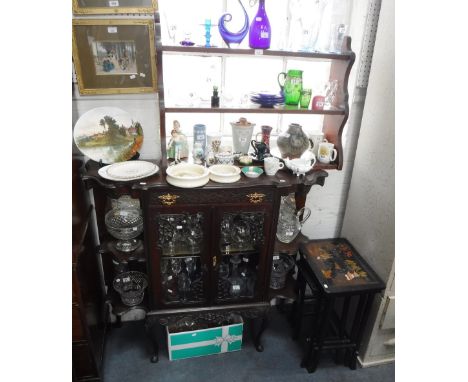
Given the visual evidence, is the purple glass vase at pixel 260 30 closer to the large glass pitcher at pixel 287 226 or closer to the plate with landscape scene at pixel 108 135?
the plate with landscape scene at pixel 108 135

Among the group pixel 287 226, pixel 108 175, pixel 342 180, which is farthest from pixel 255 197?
pixel 342 180

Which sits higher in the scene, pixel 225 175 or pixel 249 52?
pixel 249 52

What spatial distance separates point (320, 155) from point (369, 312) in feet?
3.16

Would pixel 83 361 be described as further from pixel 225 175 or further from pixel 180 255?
pixel 225 175

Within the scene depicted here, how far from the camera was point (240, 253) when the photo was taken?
1906 millimetres

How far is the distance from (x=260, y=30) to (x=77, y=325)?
1.75 m

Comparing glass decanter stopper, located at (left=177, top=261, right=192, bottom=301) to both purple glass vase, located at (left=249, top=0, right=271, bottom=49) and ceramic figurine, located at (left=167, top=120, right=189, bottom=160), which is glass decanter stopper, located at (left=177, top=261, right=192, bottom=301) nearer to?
ceramic figurine, located at (left=167, top=120, right=189, bottom=160)

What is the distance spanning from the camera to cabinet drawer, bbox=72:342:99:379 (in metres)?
1.73

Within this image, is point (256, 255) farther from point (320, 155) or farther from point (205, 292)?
point (320, 155)

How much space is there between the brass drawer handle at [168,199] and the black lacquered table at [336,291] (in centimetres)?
93

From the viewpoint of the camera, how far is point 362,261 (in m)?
2.01

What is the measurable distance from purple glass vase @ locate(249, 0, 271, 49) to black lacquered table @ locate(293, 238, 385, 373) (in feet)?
4.07

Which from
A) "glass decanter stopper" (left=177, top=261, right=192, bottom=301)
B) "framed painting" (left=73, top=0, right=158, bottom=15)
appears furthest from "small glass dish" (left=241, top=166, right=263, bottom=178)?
"framed painting" (left=73, top=0, right=158, bottom=15)

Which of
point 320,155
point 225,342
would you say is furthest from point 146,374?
point 320,155
